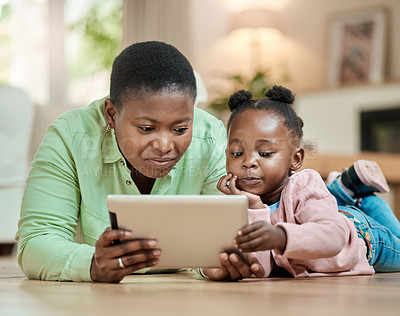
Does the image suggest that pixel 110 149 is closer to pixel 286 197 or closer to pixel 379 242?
pixel 286 197

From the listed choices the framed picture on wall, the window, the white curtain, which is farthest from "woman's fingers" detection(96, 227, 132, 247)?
the framed picture on wall

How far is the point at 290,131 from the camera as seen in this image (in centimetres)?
143

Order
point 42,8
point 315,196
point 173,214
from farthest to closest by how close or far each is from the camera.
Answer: point 42,8 → point 315,196 → point 173,214

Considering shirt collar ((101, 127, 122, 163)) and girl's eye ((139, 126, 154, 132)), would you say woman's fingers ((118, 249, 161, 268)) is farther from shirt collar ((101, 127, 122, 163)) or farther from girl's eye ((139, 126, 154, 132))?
shirt collar ((101, 127, 122, 163))

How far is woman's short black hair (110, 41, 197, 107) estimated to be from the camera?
50.3 inches

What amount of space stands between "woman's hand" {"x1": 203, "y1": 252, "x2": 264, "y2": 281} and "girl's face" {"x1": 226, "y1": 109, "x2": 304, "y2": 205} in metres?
0.23

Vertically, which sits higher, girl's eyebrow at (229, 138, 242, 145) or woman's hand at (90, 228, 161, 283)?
girl's eyebrow at (229, 138, 242, 145)

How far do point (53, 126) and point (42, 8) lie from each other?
11.8 feet

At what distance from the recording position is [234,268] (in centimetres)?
120

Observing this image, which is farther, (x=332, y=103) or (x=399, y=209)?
(x=332, y=103)

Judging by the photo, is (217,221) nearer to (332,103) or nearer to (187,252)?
(187,252)

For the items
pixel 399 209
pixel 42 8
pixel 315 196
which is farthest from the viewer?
pixel 42 8

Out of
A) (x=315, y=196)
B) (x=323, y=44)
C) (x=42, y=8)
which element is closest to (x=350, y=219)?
(x=315, y=196)

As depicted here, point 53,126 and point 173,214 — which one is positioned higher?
point 53,126
